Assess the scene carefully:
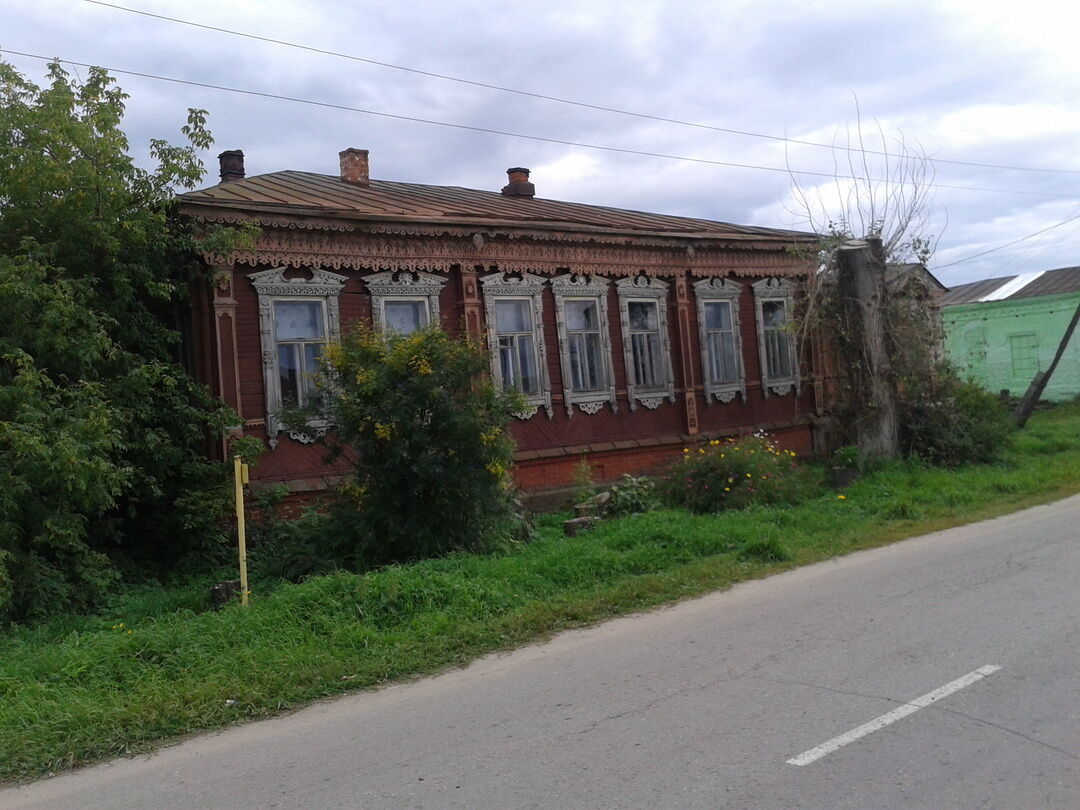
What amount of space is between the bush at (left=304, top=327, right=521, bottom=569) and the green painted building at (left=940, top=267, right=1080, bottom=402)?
25.0 meters

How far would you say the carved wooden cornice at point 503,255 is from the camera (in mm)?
12789

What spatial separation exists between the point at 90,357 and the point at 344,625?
4.36 meters

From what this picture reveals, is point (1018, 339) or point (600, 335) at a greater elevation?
point (1018, 339)

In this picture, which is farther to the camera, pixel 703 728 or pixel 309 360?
pixel 309 360

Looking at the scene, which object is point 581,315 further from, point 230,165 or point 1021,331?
point 1021,331

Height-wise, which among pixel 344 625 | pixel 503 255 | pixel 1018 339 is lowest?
pixel 344 625

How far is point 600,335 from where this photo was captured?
631 inches

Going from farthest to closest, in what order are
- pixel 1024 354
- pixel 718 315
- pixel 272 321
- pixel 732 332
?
pixel 1024 354, pixel 732 332, pixel 718 315, pixel 272 321

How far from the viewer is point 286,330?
12930 millimetres

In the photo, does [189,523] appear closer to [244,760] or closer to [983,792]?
[244,760]

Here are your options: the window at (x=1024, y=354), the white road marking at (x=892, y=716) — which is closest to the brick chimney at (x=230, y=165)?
the white road marking at (x=892, y=716)

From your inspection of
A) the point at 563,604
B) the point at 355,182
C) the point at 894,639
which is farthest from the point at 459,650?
the point at 355,182

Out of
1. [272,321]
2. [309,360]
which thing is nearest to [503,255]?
[309,360]

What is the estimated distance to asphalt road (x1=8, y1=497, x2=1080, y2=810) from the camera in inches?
171
